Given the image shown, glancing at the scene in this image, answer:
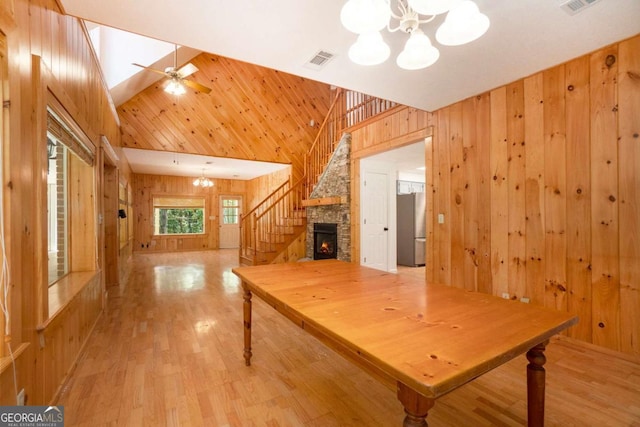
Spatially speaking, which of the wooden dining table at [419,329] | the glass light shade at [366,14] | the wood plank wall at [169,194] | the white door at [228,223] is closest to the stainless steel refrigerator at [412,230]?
the wooden dining table at [419,329]

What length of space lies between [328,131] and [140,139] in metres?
3.86

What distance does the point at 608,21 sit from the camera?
1958 mm

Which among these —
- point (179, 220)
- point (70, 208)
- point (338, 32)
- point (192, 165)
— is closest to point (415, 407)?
point (338, 32)

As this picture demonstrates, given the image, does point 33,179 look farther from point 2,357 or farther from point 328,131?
point 328,131

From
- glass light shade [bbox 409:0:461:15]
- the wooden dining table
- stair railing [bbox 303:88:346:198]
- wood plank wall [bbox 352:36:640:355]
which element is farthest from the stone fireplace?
glass light shade [bbox 409:0:461:15]

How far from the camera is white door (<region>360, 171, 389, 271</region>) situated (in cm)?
524

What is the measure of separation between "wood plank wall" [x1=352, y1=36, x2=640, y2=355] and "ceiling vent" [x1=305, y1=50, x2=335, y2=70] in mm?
1876

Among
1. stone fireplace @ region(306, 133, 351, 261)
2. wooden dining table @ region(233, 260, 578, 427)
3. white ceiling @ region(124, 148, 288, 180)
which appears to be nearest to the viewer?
wooden dining table @ region(233, 260, 578, 427)

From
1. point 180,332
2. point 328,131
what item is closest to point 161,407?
point 180,332

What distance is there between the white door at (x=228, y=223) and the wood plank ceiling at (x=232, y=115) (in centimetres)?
434

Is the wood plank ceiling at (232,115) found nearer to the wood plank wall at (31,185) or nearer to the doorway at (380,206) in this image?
the doorway at (380,206)

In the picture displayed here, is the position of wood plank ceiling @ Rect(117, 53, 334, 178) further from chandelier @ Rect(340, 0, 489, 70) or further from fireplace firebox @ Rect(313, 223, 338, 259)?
chandelier @ Rect(340, 0, 489, 70)

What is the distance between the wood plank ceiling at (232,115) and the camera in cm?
548

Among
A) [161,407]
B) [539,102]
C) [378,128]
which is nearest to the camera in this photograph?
[161,407]
